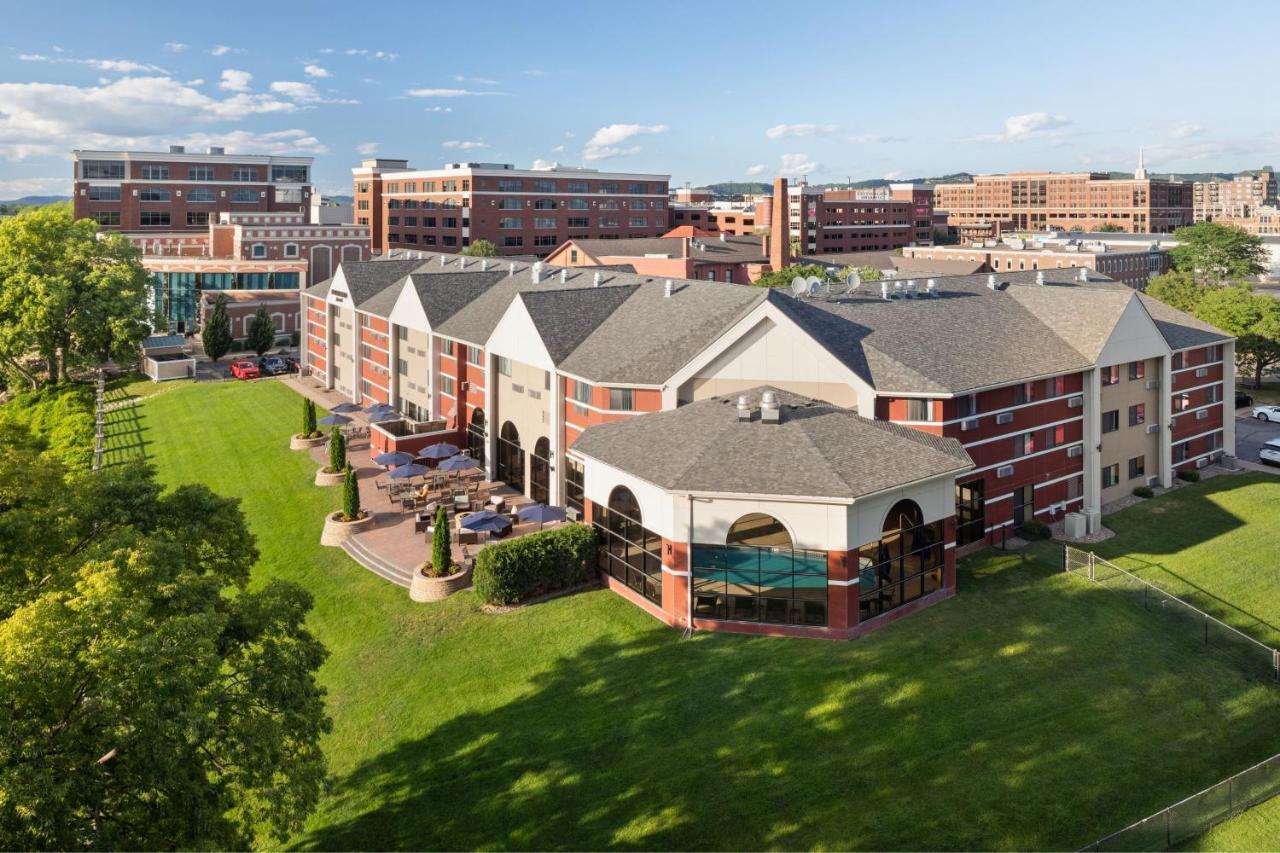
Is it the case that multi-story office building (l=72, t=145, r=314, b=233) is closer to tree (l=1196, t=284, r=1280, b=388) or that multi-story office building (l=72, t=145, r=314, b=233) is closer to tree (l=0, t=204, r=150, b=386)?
tree (l=0, t=204, r=150, b=386)

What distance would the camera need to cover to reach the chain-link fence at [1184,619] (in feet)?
107

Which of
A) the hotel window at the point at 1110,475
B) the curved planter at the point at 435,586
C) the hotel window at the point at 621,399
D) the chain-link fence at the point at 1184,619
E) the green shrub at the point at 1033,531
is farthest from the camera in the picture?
the hotel window at the point at 1110,475

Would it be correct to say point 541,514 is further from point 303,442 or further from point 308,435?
point 308,435

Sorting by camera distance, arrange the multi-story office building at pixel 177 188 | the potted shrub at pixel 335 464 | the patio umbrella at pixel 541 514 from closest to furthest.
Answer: the patio umbrella at pixel 541 514, the potted shrub at pixel 335 464, the multi-story office building at pixel 177 188

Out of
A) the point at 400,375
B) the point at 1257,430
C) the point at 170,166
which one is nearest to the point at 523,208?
the point at 170,166

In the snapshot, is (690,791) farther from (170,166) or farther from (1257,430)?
(170,166)

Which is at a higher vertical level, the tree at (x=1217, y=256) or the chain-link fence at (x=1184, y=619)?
the tree at (x=1217, y=256)

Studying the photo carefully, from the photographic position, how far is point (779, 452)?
3356 centimetres

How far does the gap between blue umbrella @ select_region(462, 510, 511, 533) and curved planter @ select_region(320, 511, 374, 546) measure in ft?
24.2

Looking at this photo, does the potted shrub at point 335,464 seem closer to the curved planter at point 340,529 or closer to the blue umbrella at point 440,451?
the blue umbrella at point 440,451

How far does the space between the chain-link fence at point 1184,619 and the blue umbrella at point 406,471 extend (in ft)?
107

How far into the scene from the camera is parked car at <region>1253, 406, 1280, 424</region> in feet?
230

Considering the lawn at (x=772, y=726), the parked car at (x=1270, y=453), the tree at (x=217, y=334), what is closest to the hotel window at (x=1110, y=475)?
the lawn at (x=772, y=726)

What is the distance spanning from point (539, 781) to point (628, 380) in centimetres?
2048
